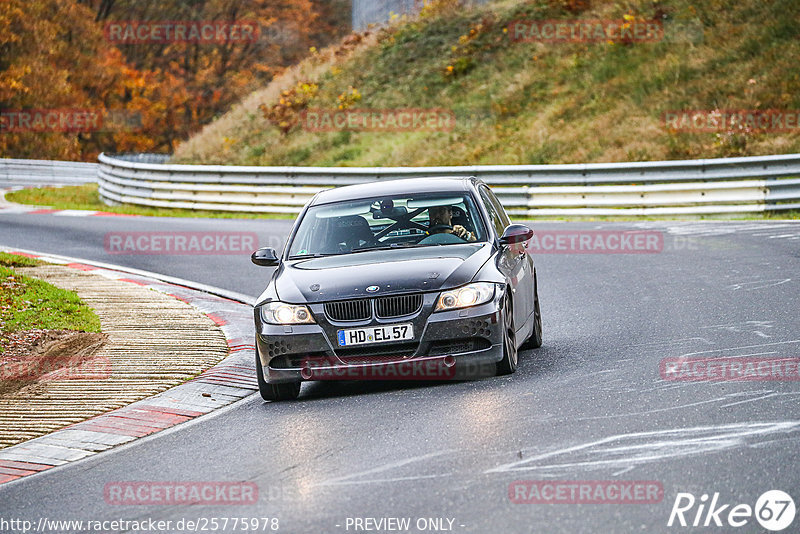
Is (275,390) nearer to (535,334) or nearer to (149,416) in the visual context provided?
(149,416)

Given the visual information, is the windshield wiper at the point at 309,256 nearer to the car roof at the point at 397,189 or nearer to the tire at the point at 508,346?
the car roof at the point at 397,189

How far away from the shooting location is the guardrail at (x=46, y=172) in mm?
43531

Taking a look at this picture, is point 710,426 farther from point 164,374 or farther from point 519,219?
point 519,219

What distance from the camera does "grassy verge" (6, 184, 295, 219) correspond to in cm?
2877

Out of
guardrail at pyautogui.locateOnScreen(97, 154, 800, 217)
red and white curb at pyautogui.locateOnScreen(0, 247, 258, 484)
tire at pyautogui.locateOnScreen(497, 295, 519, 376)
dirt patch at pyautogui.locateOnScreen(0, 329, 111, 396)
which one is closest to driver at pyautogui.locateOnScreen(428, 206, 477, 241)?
tire at pyautogui.locateOnScreen(497, 295, 519, 376)

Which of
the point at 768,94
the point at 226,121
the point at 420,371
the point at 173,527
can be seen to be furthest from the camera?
the point at 226,121

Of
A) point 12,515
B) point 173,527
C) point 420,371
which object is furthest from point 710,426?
point 12,515

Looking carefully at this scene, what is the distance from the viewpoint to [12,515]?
21.1ft

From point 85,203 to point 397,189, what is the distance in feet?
87.4

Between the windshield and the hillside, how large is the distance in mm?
17910

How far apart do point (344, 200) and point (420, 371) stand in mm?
2155

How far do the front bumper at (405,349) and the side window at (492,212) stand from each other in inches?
59.7

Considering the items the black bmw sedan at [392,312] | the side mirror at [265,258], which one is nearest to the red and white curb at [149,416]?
the black bmw sedan at [392,312]

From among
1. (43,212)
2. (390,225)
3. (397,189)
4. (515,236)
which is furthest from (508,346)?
(43,212)
